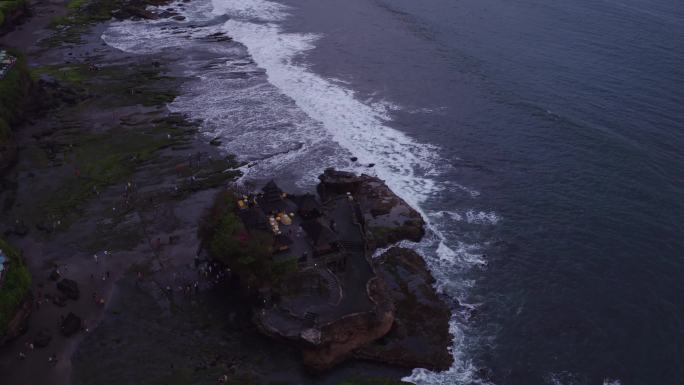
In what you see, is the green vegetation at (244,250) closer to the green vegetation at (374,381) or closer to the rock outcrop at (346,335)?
the rock outcrop at (346,335)

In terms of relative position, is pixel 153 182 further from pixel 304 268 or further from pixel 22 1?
pixel 22 1

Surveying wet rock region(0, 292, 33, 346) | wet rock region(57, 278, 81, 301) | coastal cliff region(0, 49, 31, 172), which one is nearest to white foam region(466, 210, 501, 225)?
wet rock region(57, 278, 81, 301)

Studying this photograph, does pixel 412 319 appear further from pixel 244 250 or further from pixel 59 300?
pixel 59 300

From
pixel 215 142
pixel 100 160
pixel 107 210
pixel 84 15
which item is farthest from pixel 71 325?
pixel 84 15

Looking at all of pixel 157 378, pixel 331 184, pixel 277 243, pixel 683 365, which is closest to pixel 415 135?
pixel 331 184

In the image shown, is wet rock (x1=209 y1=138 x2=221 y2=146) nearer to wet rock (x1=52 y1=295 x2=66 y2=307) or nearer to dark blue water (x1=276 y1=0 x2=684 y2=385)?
dark blue water (x1=276 y1=0 x2=684 y2=385)

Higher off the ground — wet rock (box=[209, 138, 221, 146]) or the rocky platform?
wet rock (box=[209, 138, 221, 146])
